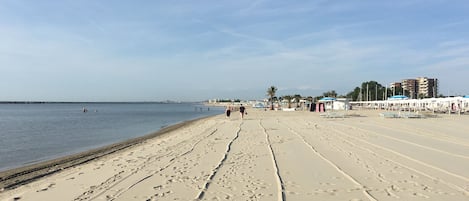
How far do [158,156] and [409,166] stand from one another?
6932 millimetres

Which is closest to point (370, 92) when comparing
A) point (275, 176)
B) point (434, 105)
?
point (434, 105)

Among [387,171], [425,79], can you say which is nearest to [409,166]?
[387,171]

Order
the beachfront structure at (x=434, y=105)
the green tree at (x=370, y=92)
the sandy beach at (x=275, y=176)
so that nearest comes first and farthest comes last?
1. the sandy beach at (x=275, y=176)
2. the beachfront structure at (x=434, y=105)
3. the green tree at (x=370, y=92)

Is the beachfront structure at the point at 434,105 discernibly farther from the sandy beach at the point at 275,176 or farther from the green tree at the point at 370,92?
the green tree at the point at 370,92

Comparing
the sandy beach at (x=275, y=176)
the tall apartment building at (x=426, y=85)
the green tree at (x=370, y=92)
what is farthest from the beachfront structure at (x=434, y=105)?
the tall apartment building at (x=426, y=85)

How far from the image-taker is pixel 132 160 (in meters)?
10.7

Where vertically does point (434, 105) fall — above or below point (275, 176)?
above

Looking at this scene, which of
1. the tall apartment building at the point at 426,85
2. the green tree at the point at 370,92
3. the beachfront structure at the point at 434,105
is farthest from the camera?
the tall apartment building at the point at 426,85

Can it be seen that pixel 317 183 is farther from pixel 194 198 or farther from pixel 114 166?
pixel 114 166

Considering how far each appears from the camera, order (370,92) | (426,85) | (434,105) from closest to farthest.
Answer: (434,105), (370,92), (426,85)

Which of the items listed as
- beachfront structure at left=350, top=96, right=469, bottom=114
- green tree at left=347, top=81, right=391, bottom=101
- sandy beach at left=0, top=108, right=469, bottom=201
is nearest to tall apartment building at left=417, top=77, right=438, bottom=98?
Answer: green tree at left=347, top=81, right=391, bottom=101

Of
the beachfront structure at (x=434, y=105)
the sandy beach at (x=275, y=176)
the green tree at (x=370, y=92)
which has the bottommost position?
the sandy beach at (x=275, y=176)

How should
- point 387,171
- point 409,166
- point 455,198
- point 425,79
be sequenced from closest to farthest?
point 455,198, point 387,171, point 409,166, point 425,79

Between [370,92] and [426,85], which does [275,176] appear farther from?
[426,85]
